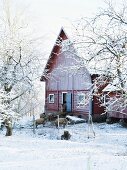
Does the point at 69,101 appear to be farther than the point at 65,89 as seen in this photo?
No

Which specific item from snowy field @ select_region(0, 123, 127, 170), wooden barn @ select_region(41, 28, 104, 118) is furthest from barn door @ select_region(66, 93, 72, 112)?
snowy field @ select_region(0, 123, 127, 170)

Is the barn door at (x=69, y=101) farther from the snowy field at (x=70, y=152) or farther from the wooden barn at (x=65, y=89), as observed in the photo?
the snowy field at (x=70, y=152)

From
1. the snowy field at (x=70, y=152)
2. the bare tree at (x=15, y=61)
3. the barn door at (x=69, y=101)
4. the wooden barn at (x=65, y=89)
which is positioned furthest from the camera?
the barn door at (x=69, y=101)

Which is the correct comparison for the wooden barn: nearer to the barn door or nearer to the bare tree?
the barn door

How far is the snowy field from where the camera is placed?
12891 millimetres

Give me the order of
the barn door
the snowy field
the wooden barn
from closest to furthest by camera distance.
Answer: the snowy field < the wooden barn < the barn door

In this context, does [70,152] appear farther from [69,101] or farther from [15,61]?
[69,101]

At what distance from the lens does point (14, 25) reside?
86.0 feet

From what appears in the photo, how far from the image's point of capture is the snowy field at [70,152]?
1289 centimetres

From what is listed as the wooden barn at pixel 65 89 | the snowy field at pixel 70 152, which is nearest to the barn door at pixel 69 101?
the wooden barn at pixel 65 89

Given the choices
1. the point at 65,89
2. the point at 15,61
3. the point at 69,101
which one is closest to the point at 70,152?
the point at 15,61

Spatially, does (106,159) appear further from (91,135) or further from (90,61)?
(91,135)

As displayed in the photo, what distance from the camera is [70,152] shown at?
1734 centimetres

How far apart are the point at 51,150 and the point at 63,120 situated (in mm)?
12657
